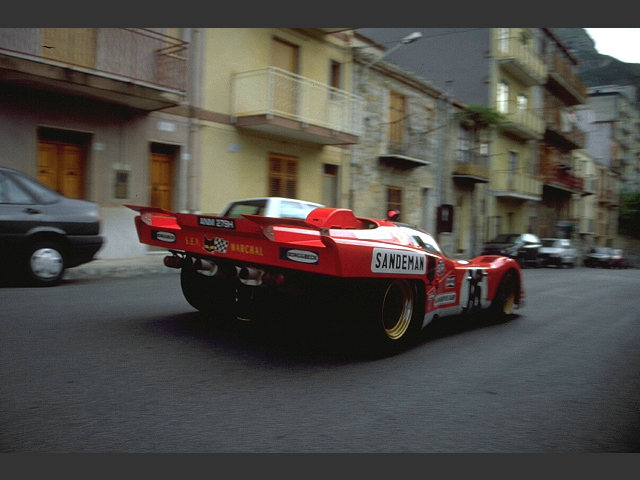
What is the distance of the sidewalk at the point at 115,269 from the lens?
10555 mm

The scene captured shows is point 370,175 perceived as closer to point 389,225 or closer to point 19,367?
point 389,225

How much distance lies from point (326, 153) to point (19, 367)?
55.0 feet

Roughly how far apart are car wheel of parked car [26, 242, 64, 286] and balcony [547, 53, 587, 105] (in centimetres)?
3372

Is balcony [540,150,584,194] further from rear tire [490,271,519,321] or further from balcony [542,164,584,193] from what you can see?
rear tire [490,271,519,321]

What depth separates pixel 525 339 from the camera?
6340mm

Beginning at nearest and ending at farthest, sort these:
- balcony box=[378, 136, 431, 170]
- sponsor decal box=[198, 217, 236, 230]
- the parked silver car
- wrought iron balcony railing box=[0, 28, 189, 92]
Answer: sponsor decal box=[198, 217, 236, 230]
wrought iron balcony railing box=[0, 28, 189, 92]
balcony box=[378, 136, 431, 170]
the parked silver car

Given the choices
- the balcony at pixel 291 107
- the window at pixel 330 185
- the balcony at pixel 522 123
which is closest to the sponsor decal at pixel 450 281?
the balcony at pixel 291 107

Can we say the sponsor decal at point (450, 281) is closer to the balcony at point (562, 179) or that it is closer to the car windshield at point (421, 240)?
the car windshield at point (421, 240)

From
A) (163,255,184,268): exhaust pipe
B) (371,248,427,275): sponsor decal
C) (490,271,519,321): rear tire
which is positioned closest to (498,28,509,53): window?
(490,271,519,321): rear tire

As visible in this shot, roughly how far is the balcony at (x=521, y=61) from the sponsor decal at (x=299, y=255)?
2835cm

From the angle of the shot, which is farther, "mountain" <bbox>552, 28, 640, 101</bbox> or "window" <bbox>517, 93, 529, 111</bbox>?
"window" <bbox>517, 93, 529, 111</bbox>

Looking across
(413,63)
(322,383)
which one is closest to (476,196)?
(413,63)

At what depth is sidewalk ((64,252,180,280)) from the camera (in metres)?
10.6

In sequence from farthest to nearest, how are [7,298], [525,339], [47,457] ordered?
[7,298] → [525,339] → [47,457]
